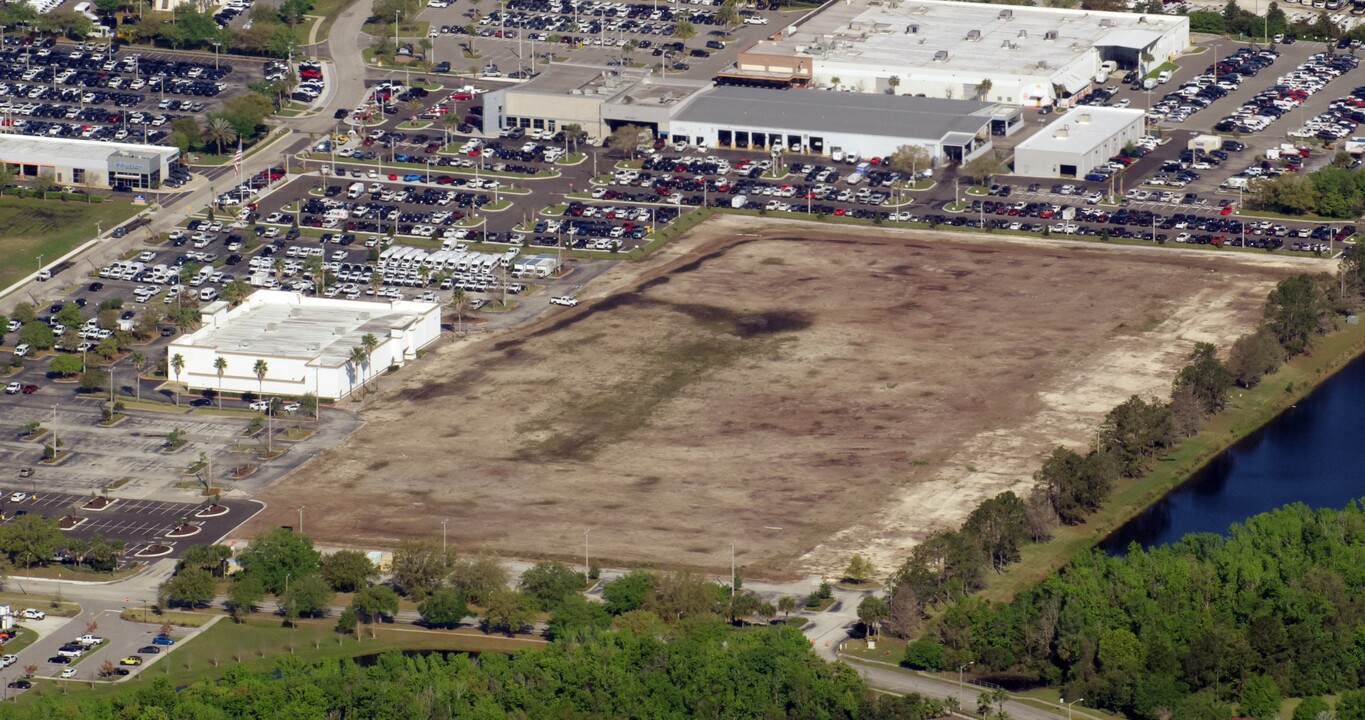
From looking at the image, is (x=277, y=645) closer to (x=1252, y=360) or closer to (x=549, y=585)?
(x=549, y=585)

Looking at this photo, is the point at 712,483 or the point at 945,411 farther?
the point at 945,411

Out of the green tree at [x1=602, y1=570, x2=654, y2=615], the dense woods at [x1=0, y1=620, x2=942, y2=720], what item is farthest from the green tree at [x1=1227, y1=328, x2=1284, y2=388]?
the dense woods at [x1=0, y1=620, x2=942, y2=720]

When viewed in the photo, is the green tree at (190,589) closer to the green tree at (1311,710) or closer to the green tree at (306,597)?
the green tree at (306,597)

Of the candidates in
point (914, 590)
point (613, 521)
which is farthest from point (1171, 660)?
point (613, 521)

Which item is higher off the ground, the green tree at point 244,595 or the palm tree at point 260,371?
the palm tree at point 260,371

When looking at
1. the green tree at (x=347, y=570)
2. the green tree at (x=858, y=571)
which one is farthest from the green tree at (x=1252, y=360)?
the green tree at (x=347, y=570)

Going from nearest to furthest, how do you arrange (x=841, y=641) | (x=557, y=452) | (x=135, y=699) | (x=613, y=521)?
(x=135, y=699)
(x=841, y=641)
(x=613, y=521)
(x=557, y=452)

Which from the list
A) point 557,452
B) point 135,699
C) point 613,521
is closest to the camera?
point 135,699

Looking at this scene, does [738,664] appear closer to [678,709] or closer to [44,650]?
[678,709]
